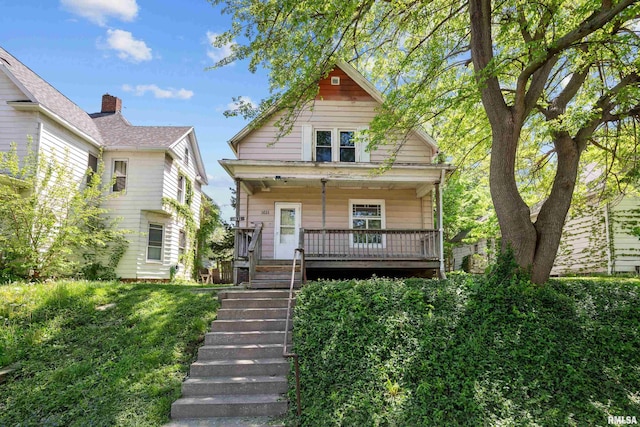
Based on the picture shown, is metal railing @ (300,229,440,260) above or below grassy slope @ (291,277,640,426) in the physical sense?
above

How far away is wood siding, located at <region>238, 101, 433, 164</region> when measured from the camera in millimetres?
12969

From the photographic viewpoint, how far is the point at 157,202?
1558 centimetres

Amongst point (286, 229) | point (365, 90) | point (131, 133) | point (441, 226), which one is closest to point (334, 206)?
point (286, 229)

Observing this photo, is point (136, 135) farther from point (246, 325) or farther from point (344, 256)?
point (246, 325)

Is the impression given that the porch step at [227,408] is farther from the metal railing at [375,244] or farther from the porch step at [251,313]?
the metal railing at [375,244]

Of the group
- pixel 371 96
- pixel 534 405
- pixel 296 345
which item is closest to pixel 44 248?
pixel 296 345

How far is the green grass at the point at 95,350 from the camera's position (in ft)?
15.9

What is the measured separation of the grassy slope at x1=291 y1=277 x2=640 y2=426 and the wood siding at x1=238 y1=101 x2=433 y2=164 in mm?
7187

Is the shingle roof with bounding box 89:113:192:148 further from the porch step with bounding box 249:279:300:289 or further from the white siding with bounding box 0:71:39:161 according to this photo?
the porch step with bounding box 249:279:300:289

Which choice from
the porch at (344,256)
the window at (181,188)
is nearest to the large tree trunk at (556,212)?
the porch at (344,256)

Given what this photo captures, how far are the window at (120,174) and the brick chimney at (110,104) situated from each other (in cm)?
487

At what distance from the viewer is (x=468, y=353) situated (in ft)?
17.8

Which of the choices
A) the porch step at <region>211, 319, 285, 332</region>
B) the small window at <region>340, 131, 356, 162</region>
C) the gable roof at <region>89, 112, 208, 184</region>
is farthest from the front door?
the gable roof at <region>89, 112, 208, 184</region>

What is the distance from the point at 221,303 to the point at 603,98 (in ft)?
28.1
